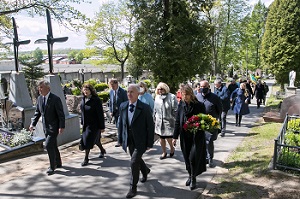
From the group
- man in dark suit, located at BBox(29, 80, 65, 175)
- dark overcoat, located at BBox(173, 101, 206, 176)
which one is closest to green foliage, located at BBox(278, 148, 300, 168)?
dark overcoat, located at BBox(173, 101, 206, 176)

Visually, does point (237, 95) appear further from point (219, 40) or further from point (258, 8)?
point (258, 8)

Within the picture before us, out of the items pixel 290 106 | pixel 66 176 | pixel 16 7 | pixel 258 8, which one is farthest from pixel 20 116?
pixel 258 8

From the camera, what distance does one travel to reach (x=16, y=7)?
36.4 ft

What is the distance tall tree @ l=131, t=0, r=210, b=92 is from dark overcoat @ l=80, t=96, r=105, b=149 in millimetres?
8022

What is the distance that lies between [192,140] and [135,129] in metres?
0.99

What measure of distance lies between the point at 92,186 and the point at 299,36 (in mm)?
19038

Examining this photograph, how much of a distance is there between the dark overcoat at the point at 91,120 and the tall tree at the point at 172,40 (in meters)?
8.02

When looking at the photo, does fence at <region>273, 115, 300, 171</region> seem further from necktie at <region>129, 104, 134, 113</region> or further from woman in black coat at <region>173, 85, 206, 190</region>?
necktie at <region>129, 104, 134, 113</region>

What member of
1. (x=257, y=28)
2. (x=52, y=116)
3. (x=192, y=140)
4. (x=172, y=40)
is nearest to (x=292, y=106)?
(x=172, y=40)

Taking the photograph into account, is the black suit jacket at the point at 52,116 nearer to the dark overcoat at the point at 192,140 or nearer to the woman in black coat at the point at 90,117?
the woman in black coat at the point at 90,117

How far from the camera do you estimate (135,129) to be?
170 inches

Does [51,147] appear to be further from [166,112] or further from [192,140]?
[192,140]

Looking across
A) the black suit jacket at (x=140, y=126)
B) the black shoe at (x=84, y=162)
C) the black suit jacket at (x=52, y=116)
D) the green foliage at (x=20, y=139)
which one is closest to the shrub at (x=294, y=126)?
the black suit jacket at (x=140, y=126)

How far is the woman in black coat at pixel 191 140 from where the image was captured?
454 centimetres
